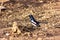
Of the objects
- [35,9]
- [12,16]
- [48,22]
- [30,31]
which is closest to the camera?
[30,31]

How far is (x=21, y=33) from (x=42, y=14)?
2245 mm

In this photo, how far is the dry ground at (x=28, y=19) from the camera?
913cm

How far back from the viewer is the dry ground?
9.13 meters

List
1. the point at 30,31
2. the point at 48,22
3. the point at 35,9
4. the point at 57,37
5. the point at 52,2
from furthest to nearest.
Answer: the point at 52,2 < the point at 35,9 < the point at 48,22 < the point at 30,31 < the point at 57,37

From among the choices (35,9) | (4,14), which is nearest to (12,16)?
(4,14)

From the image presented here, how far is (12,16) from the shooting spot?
11.2m

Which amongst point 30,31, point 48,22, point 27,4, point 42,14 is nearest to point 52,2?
point 27,4

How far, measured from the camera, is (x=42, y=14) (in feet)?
37.0

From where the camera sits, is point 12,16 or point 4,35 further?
point 12,16

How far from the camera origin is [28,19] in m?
10.8

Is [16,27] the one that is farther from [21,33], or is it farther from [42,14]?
[42,14]

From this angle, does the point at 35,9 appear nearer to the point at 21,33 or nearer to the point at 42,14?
the point at 42,14

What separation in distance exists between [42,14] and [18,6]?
1.47 metres

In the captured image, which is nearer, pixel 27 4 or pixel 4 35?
pixel 4 35
